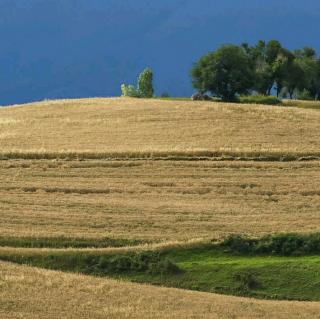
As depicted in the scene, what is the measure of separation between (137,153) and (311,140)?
12.0 meters

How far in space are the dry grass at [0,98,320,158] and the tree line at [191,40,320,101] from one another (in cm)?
1324

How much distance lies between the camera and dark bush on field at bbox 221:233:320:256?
2931 cm

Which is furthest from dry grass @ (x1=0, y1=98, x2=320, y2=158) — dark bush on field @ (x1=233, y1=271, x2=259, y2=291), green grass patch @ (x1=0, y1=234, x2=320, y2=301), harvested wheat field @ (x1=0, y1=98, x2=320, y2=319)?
dark bush on field @ (x1=233, y1=271, x2=259, y2=291)

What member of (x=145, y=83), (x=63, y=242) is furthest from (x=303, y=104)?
(x=63, y=242)

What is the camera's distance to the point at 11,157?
166ft

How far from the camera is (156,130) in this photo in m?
61.2

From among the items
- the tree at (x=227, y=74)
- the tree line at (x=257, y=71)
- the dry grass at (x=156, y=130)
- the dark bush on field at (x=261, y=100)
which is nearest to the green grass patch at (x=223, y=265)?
the dry grass at (x=156, y=130)

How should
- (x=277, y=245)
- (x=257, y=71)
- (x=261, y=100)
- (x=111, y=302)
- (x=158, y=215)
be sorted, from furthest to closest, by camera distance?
(x=257, y=71)
(x=261, y=100)
(x=158, y=215)
(x=277, y=245)
(x=111, y=302)

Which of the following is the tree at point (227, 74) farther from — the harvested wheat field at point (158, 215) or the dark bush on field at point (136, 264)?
the dark bush on field at point (136, 264)

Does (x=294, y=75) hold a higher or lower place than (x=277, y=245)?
higher

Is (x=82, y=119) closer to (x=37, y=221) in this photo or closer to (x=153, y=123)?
(x=153, y=123)

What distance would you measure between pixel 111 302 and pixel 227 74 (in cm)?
6921

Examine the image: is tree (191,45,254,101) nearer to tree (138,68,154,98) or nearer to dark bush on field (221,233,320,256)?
tree (138,68,154,98)

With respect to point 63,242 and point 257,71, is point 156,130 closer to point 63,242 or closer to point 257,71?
point 63,242
